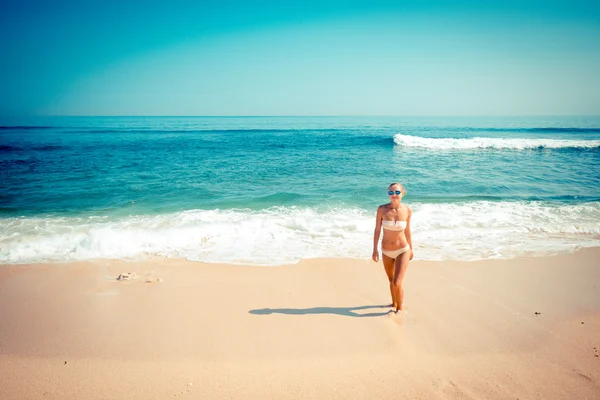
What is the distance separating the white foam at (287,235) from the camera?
6.89 m

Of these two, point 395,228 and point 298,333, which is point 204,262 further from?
point 395,228

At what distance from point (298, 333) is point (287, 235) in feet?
13.4

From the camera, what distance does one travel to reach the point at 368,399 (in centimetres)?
314

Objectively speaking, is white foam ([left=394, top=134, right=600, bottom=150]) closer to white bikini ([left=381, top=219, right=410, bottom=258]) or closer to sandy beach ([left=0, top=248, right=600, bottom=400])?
sandy beach ([left=0, top=248, right=600, bottom=400])

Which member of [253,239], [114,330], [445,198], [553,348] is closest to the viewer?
[553,348]

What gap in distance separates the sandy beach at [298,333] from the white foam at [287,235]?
32.4 inches

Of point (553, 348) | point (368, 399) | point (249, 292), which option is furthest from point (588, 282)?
point (249, 292)

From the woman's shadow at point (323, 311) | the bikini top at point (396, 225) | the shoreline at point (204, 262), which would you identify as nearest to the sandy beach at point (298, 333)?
the woman's shadow at point (323, 311)

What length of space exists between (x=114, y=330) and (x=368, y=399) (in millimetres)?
3541

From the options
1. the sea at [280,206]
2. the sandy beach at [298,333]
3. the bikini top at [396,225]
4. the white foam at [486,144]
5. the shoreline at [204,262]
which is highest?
the white foam at [486,144]

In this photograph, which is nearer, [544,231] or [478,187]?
[544,231]

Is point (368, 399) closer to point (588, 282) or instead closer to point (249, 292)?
point (249, 292)

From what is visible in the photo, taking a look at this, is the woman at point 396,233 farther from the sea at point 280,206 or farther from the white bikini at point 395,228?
the sea at point 280,206

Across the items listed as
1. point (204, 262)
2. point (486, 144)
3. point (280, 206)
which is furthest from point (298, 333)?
point (486, 144)
